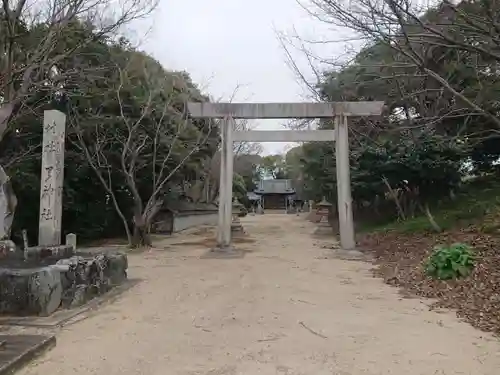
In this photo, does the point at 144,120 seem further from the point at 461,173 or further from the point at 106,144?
the point at 461,173

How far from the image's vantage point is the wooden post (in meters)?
14.8

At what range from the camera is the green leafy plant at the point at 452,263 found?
27.7 feet

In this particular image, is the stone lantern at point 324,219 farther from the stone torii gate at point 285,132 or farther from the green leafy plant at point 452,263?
the green leafy plant at point 452,263

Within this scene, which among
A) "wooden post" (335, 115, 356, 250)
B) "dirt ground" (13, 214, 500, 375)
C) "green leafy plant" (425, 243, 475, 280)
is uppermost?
"wooden post" (335, 115, 356, 250)

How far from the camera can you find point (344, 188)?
583 inches

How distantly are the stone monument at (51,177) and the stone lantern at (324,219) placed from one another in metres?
15.3

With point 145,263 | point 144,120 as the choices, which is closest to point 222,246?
point 145,263

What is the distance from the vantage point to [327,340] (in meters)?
5.28

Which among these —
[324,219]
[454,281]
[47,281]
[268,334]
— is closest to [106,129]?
[47,281]

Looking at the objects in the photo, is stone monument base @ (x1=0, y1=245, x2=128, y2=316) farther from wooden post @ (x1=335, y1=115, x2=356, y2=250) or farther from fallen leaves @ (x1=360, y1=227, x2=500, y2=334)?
wooden post @ (x1=335, y1=115, x2=356, y2=250)

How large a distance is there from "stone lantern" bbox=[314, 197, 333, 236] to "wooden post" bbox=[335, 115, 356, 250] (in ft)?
27.6

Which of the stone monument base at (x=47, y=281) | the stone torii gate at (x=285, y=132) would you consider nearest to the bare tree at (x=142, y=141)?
the stone torii gate at (x=285, y=132)

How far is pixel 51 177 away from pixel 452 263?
7.89m

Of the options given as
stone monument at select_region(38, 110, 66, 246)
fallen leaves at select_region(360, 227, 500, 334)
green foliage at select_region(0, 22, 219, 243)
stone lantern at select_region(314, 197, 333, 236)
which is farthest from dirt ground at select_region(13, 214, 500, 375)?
stone lantern at select_region(314, 197, 333, 236)
